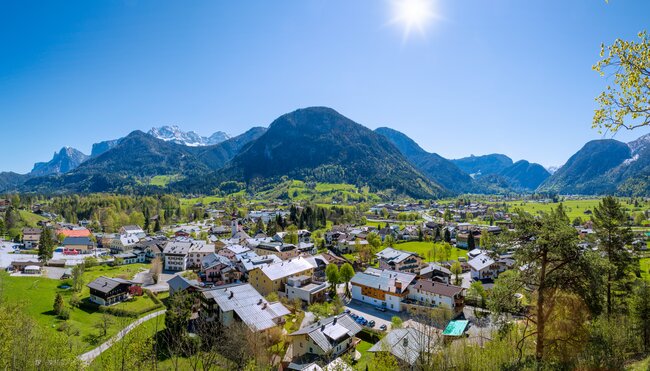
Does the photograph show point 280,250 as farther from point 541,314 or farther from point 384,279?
point 541,314

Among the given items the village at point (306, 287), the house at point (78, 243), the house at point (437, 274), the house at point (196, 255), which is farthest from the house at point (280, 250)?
the house at point (78, 243)

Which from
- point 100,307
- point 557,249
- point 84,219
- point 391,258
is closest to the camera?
point 557,249

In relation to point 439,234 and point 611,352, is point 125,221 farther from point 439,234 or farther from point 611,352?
point 611,352

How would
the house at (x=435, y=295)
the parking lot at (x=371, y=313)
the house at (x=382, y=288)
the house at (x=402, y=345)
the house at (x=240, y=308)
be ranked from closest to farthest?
1. the house at (x=402, y=345)
2. the house at (x=240, y=308)
3. the parking lot at (x=371, y=313)
4. the house at (x=435, y=295)
5. the house at (x=382, y=288)

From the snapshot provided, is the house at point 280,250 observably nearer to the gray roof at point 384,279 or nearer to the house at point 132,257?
the gray roof at point 384,279

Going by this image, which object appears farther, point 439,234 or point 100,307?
point 439,234

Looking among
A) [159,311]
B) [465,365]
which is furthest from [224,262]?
[465,365]

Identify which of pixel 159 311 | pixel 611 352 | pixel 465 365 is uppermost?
pixel 611 352
